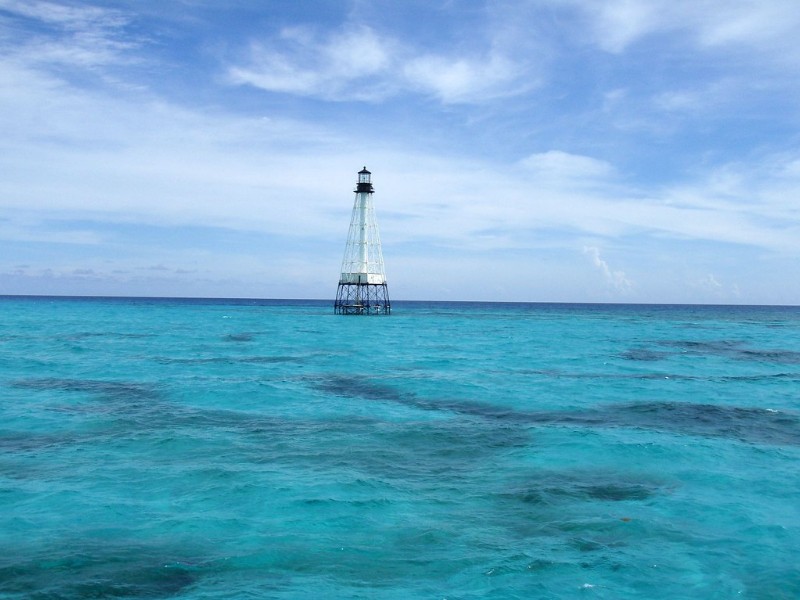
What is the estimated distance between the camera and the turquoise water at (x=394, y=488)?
28.5ft

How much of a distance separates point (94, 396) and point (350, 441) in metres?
10.6

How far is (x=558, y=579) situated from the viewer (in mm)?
8594

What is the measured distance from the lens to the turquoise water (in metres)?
8.69

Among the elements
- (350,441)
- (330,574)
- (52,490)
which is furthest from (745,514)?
(52,490)

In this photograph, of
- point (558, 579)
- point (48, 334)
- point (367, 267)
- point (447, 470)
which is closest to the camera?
point (558, 579)

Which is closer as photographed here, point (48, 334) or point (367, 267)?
point (48, 334)

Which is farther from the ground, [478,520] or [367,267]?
[367,267]

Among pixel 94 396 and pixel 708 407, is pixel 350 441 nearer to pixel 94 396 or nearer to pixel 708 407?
pixel 94 396

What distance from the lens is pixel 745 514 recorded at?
1137 cm

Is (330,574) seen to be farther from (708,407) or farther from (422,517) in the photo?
(708,407)

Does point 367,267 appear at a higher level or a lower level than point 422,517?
higher

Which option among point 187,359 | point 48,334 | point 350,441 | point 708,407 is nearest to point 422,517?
point 350,441

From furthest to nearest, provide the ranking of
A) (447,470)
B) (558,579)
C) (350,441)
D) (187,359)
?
(187,359), (350,441), (447,470), (558,579)

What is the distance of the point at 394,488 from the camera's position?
1214 centimetres
